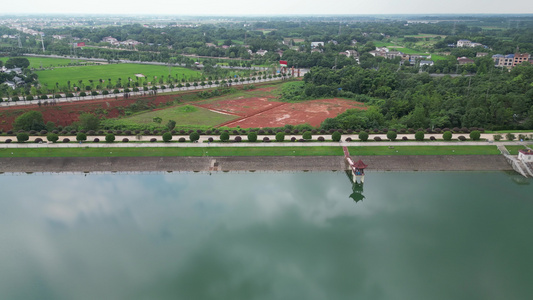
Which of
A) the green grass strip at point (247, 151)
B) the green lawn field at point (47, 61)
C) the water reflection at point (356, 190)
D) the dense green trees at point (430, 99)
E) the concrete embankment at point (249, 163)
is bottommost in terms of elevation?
the water reflection at point (356, 190)

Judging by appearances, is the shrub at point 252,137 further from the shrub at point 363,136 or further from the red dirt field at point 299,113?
the shrub at point 363,136

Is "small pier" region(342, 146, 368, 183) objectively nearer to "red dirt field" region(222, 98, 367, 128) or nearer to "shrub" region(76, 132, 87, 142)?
"red dirt field" region(222, 98, 367, 128)

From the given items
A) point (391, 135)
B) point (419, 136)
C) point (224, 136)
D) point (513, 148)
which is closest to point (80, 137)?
point (224, 136)

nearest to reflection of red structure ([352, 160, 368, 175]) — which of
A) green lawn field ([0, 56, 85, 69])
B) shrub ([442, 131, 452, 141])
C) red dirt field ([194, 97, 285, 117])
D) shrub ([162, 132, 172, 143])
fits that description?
shrub ([442, 131, 452, 141])

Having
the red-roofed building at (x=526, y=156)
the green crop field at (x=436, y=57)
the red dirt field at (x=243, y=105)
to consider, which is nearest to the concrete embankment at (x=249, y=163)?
the red-roofed building at (x=526, y=156)

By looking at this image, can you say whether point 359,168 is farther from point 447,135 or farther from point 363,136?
point 447,135
